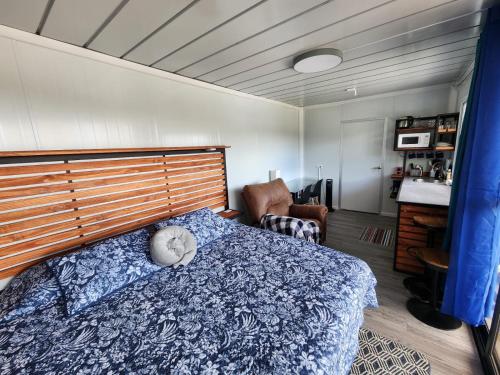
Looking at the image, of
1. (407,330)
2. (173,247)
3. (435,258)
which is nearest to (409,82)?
(435,258)

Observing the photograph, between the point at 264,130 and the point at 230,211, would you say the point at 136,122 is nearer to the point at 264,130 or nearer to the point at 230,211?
the point at 230,211

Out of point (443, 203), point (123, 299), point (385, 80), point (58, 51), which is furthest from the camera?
point (385, 80)

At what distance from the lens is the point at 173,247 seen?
65.7 inches

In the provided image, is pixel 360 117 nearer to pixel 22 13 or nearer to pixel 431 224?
pixel 431 224

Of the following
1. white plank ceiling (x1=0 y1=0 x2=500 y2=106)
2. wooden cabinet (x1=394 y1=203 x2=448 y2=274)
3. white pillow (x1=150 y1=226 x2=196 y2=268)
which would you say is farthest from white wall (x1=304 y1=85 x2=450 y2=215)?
white pillow (x1=150 y1=226 x2=196 y2=268)

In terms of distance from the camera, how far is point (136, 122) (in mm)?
1924

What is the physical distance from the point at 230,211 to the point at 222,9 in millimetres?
2107

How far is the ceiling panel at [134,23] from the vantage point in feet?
3.71

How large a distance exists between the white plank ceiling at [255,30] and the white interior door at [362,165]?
1.81 m

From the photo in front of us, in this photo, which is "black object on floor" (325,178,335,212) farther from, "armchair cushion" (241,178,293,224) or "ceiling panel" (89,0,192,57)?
"ceiling panel" (89,0,192,57)

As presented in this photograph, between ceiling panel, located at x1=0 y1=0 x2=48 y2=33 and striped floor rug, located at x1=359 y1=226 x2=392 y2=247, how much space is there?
388 centimetres

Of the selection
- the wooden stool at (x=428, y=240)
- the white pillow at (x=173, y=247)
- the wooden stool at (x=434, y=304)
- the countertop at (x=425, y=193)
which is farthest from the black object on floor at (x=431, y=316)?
the white pillow at (x=173, y=247)

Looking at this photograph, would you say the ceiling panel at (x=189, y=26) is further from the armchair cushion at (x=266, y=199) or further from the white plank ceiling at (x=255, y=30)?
the armchair cushion at (x=266, y=199)

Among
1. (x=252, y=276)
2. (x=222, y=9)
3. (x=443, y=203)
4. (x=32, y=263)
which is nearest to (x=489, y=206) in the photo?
(x=443, y=203)
